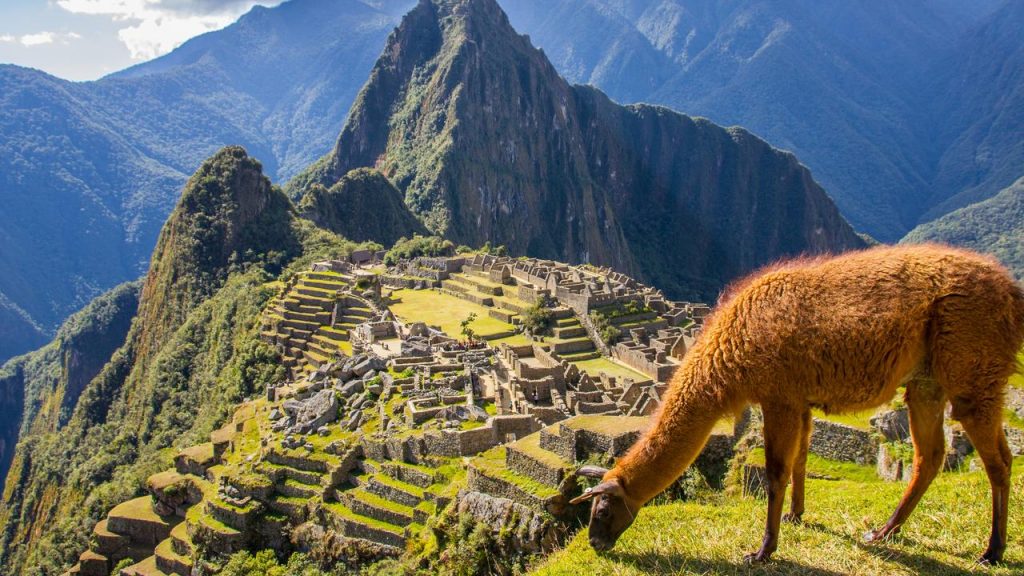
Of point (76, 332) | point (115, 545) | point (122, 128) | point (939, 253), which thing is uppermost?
point (122, 128)

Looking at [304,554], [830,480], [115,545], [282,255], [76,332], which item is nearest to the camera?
[830,480]

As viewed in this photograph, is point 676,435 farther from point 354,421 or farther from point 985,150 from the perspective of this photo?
point 985,150

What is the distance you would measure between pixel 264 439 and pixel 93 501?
18176 mm

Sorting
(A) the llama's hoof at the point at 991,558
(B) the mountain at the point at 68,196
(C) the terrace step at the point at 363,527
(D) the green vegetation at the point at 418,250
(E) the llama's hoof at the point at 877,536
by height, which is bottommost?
(C) the terrace step at the point at 363,527

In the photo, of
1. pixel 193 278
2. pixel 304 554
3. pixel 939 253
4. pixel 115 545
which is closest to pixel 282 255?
pixel 193 278

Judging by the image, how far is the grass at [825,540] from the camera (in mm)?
5832

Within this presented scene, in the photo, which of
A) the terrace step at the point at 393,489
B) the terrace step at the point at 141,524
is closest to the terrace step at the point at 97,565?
the terrace step at the point at 141,524

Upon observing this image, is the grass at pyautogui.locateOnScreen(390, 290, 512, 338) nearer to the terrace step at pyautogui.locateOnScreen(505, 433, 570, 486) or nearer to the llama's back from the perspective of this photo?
the terrace step at pyautogui.locateOnScreen(505, 433, 570, 486)

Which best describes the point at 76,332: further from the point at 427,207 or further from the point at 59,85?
the point at 59,85

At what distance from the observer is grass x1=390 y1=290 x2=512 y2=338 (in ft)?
135

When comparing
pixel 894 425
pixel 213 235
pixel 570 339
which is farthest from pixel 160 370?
pixel 894 425

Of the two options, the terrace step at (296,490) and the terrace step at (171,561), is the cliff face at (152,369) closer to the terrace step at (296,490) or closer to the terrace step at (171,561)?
A: the terrace step at (171,561)

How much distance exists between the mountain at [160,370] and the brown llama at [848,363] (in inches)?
1241

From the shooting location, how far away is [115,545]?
2427 cm
